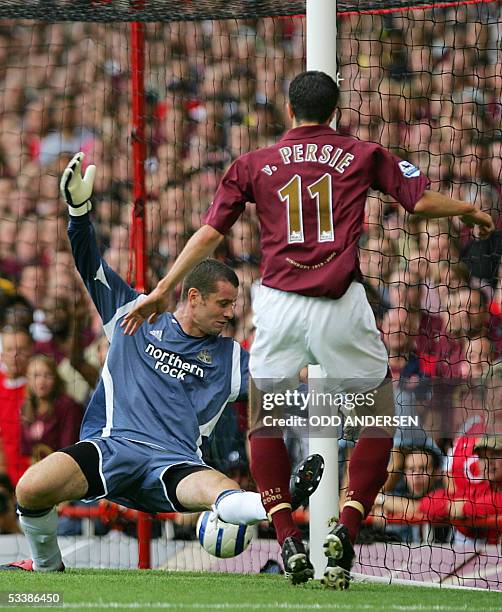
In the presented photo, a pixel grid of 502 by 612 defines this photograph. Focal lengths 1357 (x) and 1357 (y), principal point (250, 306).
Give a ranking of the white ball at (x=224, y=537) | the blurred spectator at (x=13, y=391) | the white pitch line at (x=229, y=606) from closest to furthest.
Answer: the white pitch line at (x=229, y=606)
the white ball at (x=224, y=537)
the blurred spectator at (x=13, y=391)

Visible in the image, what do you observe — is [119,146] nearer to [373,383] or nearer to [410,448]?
[410,448]

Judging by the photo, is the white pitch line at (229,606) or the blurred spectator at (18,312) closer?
the white pitch line at (229,606)

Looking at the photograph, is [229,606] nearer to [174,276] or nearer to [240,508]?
[240,508]

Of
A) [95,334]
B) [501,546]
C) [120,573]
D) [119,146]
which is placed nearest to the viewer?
[120,573]

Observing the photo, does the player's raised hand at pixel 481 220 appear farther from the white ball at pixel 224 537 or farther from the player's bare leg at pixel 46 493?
the player's bare leg at pixel 46 493

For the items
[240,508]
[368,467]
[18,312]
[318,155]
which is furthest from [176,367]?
[18,312]

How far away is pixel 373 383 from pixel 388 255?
3.11 metres

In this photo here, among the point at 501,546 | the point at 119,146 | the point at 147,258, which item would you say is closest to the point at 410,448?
the point at 501,546

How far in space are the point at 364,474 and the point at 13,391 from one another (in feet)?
13.7

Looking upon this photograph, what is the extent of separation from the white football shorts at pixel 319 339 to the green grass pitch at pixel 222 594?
0.80 m

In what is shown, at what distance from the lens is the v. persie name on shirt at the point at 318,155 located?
513 cm

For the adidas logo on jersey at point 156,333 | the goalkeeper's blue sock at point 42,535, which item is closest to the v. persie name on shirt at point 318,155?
the adidas logo on jersey at point 156,333

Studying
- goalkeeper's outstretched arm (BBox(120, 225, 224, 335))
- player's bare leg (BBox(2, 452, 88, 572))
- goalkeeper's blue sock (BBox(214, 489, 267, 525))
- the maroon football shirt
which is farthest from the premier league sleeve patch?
player's bare leg (BBox(2, 452, 88, 572))

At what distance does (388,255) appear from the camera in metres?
8.18
